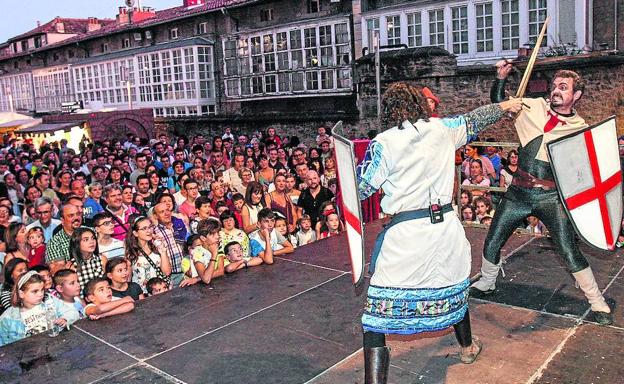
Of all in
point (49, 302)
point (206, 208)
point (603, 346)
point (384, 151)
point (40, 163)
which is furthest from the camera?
point (40, 163)

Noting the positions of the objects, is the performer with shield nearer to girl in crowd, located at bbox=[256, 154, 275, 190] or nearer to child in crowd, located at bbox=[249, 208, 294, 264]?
child in crowd, located at bbox=[249, 208, 294, 264]

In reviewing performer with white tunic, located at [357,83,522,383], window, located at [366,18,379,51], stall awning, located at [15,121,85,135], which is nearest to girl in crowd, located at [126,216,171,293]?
performer with white tunic, located at [357,83,522,383]

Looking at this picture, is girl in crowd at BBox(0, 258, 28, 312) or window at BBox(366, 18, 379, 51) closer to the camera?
girl in crowd at BBox(0, 258, 28, 312)

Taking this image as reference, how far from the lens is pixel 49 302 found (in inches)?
191

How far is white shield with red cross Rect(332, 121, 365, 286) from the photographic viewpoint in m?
3.24

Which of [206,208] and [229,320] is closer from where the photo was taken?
[229,320]

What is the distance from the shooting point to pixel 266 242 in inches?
252

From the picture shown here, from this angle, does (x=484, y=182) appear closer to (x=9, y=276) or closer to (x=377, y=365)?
(x=377, y=365)

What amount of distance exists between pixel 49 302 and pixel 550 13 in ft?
49.3

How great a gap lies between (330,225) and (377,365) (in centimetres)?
441

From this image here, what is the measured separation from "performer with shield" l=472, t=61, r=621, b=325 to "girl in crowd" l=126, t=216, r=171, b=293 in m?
3.40

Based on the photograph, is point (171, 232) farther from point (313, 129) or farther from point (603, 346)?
point (313, 129)

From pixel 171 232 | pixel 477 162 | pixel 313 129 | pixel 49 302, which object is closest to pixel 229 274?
pixel 171 232

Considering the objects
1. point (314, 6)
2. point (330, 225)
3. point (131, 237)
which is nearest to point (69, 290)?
point (131, 237)
